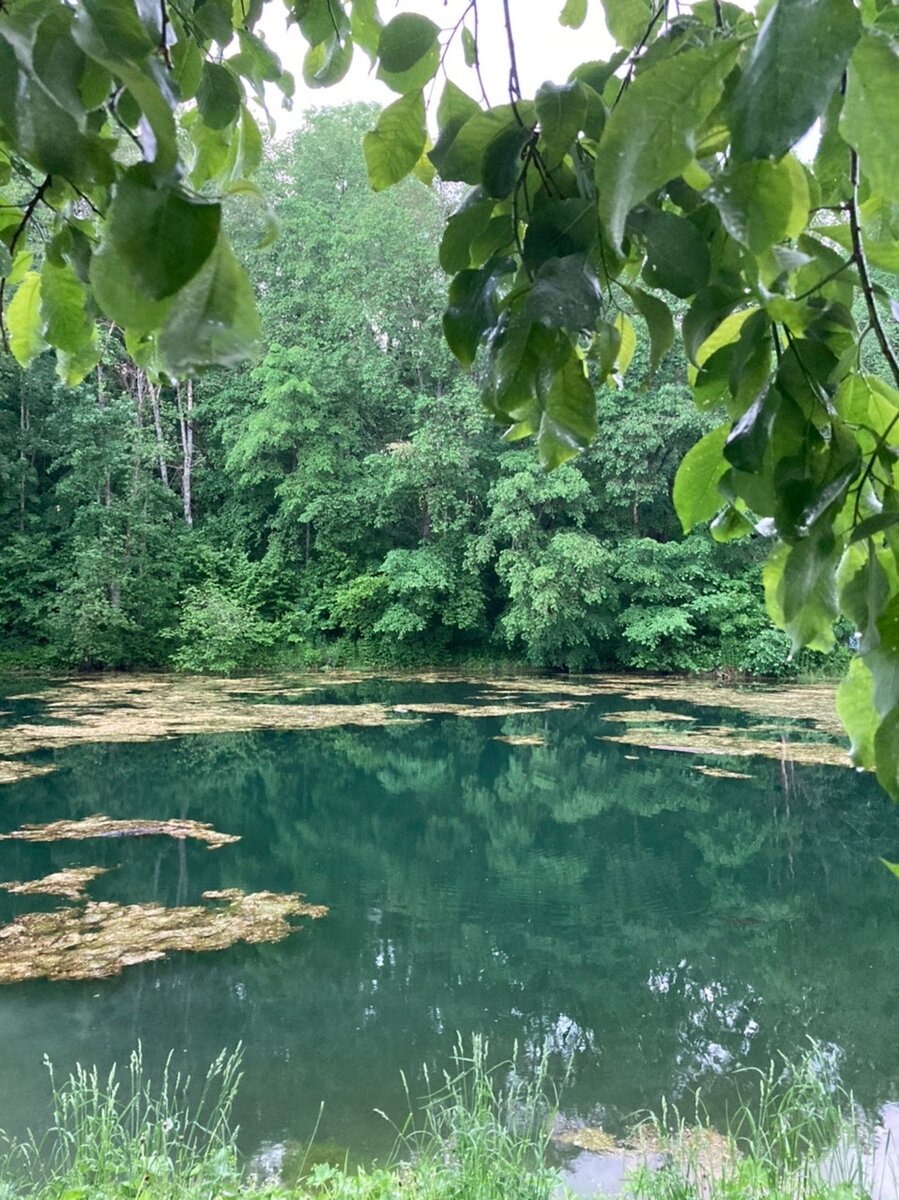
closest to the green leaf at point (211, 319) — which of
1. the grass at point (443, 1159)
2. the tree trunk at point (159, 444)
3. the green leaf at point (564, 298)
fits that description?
the green leaf at point (564, 298)

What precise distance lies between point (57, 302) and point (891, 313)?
402 millimetres

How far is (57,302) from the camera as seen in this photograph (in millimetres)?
484

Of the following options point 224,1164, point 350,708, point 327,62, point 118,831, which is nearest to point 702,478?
point 327,62

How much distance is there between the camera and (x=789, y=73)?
24cm

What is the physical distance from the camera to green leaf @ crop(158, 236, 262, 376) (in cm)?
28

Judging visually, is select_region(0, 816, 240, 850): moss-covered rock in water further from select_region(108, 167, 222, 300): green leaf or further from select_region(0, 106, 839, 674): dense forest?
select_region(0, 106, 839, 674): dense forest

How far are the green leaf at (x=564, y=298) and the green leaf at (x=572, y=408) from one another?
2.0 inches

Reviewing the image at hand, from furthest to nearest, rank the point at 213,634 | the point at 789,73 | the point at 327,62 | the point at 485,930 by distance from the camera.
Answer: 1. the point at 213,634
2. the point at 485,930
3. the point at 327,62
4. the point at 789,73

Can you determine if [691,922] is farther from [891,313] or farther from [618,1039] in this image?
[891,313]

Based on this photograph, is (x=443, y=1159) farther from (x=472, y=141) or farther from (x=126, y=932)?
(x=472, y=141)

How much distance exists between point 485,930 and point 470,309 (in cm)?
365

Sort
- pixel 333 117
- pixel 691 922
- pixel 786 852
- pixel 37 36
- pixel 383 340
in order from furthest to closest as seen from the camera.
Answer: pixel 333 117, pixel 383 340, pixel 786 852, pixel 691 922, pixel 37 36

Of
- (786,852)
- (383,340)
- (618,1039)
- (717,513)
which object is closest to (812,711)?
(786,852)

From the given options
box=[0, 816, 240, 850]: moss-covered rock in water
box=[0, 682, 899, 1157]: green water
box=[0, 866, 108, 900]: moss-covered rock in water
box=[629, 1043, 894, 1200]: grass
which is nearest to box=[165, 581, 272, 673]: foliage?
box=[0, 682, 899, 1157]: green water
